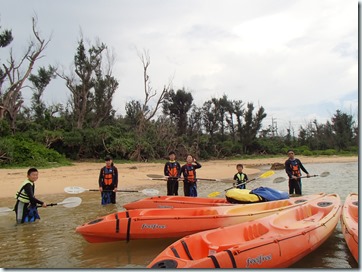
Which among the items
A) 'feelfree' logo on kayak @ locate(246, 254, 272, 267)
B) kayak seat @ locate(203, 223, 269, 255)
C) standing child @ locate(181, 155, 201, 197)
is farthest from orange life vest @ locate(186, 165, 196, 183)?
'feelfree' logo on kayak @ locate(246, 254, 272, 267)

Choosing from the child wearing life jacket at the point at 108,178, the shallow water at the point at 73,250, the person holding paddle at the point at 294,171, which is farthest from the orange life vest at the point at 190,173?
the shallow water at the point at 73,250

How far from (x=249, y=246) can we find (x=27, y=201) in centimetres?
418

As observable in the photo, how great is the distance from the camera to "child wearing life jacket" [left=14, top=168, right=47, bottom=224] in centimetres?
584

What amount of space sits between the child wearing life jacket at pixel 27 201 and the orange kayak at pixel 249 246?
121 inches

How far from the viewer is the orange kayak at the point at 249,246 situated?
3467mm

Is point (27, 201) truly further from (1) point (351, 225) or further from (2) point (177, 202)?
(1) point (351, 225)

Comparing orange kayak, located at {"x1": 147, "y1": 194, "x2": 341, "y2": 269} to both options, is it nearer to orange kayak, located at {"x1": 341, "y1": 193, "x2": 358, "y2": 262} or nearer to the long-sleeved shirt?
orange kayak, located at {"x1": 341, "y1": 193, "x2": 358, "y2": 262}

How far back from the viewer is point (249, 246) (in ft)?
12.1

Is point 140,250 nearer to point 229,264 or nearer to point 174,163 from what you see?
point 229,264

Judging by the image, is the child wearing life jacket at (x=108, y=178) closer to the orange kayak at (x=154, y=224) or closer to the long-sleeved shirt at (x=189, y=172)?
the long-sleeved shirt at (x=189, y=172)

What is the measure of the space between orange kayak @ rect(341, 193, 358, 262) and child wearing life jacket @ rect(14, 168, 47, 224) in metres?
4.69

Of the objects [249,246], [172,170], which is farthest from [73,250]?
[172,170]

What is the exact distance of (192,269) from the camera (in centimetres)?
329

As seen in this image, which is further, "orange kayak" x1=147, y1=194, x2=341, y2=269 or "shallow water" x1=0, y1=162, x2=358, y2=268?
"shallow water" x1=0, y1=162, x2=358, y2=268
